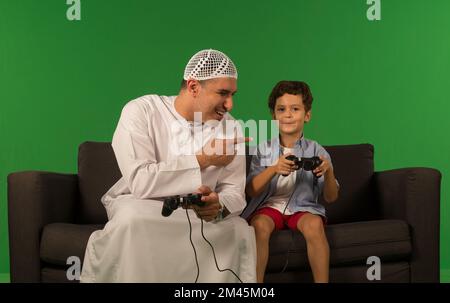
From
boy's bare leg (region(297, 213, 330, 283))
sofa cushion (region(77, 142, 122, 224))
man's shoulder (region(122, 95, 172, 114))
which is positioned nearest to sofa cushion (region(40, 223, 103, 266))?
sofa cushion (region(77, 142, 122, 224))

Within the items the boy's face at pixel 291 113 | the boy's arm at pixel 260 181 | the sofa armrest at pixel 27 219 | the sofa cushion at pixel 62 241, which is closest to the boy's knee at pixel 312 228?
the boy's arm at pixel 260 181

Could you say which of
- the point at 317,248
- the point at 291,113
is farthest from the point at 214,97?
the point at 317,248

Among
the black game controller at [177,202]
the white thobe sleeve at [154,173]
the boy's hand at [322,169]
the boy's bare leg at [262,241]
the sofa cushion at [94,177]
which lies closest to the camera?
the black game controller at [177,202]

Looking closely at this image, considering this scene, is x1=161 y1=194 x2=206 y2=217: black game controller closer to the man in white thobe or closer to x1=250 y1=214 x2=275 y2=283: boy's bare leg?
the man in white thobe

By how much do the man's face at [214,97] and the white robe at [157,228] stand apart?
0.15 meters

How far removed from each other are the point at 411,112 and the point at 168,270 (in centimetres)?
236

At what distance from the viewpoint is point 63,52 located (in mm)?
4152

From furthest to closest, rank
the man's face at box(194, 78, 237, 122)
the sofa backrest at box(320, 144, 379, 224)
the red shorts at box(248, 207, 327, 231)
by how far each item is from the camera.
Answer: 1. the sofa backrest at box(320, 144, 379, 224)
2. the red shorts at box(248, 207, 327, 231)
3. the man's face at box(194, 78, 237, 122)

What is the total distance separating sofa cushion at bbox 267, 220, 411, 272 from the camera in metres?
2.90

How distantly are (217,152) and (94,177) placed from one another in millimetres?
1070

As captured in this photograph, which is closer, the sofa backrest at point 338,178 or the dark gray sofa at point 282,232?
the dark gray sofa at point 282,232

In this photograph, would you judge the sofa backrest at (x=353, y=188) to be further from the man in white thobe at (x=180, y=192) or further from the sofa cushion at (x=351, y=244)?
the man in white thobe at (x=180, y=192)

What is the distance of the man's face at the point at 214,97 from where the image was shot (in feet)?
8.88
